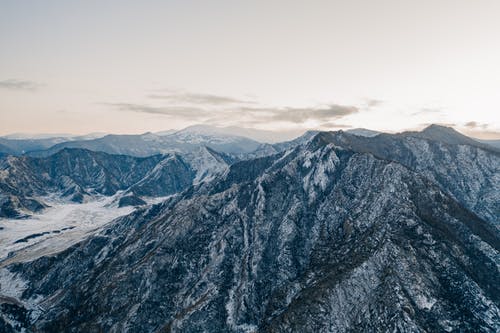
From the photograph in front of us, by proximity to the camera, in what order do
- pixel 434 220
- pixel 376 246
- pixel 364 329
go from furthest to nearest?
pixel 434 220, pixel 376 246, pixel 364 329

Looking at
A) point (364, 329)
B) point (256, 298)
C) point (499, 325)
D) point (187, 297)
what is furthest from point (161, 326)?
point (499, 325)

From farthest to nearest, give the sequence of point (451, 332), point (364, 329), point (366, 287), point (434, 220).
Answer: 1. point (434, 220)
2. point (366, 287)
3. point (364, 329)
4. point (451, 332)

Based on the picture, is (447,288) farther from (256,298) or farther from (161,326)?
(161,326)

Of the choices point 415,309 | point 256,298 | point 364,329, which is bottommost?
point 256,298

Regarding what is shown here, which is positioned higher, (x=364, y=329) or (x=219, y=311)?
(x=364, y=329)

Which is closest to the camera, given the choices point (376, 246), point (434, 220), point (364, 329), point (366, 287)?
point (364, 329)

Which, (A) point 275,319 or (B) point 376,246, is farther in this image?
(B) point 376,246

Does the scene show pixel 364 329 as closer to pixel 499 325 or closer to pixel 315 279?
pixel 315 279

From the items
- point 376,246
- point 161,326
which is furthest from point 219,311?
point 376,246

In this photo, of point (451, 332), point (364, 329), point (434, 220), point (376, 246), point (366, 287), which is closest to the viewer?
point (451, 332)
